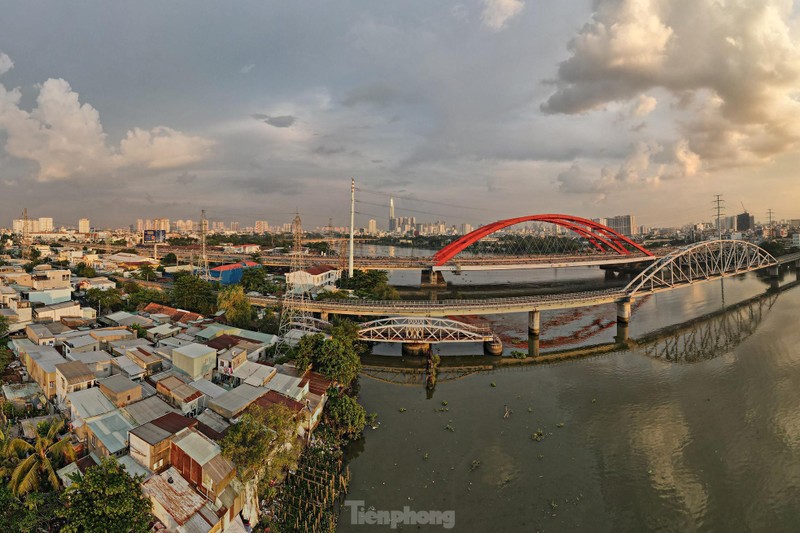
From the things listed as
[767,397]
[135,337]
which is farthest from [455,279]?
[135,337]

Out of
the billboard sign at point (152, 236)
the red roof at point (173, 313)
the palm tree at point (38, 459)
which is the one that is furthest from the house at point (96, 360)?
the billboard sign at point (152, 236)

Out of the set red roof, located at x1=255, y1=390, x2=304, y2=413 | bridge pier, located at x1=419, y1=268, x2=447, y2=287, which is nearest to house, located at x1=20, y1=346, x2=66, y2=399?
red roof, located at x1=255, y1=390, x2=304, y2=413

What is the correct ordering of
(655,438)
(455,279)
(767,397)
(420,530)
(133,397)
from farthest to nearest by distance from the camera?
(455,279)
(767,397)
(655,438)
(133,397)
(420,530)

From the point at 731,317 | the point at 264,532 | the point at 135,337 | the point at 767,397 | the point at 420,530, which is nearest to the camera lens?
the point at 264,532

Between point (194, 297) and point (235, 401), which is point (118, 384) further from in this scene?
point (194, 297)

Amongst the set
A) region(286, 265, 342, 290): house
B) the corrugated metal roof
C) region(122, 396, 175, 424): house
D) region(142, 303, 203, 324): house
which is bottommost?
the corrugated metal roof

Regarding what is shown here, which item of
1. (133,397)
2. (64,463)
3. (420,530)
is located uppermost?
(133,397)

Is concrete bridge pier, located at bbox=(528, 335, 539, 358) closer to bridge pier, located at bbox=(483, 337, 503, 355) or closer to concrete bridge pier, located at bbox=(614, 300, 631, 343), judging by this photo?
bridge pier, located at bbox=(483, 337, 503, 355)

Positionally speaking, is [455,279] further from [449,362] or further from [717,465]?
[717,465]
